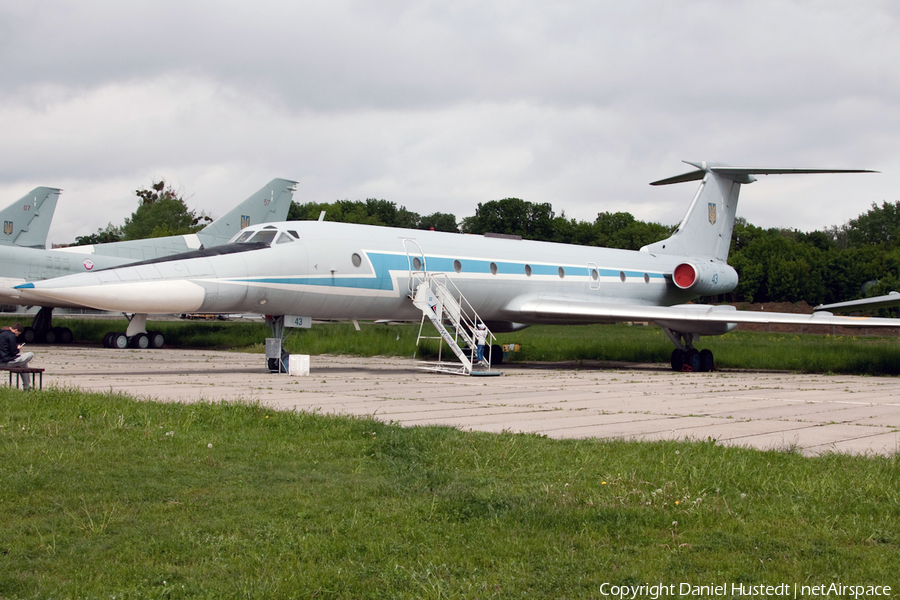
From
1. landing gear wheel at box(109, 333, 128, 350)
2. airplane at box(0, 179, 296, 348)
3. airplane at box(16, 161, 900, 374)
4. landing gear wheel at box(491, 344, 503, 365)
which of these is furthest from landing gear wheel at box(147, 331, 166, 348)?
airplane at box(16, 161, 900, 374)

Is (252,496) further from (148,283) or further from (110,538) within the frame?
(148,283)

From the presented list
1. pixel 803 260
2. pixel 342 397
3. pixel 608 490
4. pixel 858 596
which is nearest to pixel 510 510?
pixel 608 490

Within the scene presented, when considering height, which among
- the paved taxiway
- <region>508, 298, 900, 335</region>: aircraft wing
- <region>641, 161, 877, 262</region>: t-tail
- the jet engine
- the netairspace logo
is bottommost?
the netairspace logo

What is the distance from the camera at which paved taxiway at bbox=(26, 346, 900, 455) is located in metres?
7.98

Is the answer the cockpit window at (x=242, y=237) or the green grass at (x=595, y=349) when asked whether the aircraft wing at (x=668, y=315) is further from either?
the cockpit window at (x=242, y=237)

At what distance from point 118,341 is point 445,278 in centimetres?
1557

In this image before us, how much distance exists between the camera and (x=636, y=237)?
Answer: 82.8 meters

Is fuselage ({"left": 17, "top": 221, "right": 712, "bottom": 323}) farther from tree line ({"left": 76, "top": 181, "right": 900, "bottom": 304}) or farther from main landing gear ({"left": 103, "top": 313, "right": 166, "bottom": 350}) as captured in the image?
tree line ({"left": 76, "top": 181, "right": 900, "bottom": 304})

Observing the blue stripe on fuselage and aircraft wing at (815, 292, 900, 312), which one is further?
aircraft wing at (815, 292, 900, 312)

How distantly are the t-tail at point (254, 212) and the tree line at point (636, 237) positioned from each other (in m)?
37.9

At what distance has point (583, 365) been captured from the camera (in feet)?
68.7

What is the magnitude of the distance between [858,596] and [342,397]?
837cm

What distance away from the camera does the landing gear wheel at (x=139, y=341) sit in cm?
2767

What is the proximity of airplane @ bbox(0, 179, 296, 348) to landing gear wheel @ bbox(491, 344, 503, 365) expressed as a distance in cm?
1360
